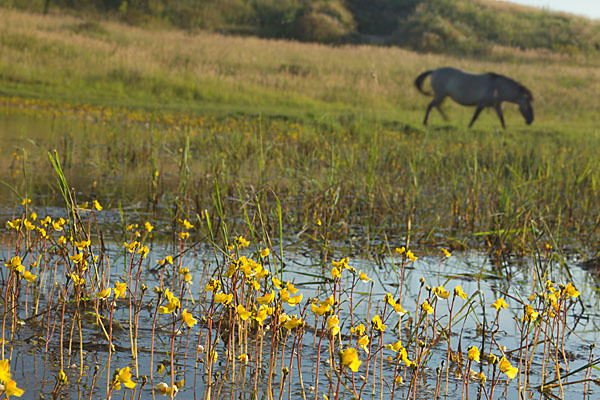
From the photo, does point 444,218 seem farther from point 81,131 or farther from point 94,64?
point 94,64

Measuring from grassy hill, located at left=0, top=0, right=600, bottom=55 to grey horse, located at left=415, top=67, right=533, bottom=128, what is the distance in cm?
1725

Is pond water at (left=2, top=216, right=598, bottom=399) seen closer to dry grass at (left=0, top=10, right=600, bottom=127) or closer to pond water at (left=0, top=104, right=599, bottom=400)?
pond water at (left=0, top=104, right=599, bottom=400)

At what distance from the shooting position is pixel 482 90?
16625 millimetres

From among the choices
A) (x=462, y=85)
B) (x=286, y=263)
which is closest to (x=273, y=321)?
(x=286, y=263)

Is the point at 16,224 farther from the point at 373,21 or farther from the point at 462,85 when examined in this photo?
the point at 373,21

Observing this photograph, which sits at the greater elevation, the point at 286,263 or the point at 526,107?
the point at 526,107

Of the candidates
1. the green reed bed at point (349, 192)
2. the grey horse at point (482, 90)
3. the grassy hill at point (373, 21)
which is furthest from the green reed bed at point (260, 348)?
the grassy hill at point (373, 21)

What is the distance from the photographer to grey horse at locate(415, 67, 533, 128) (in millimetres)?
16516

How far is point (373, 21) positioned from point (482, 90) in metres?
27.2

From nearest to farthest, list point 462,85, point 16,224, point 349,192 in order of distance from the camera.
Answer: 1. point 16,224
2. point 349,192
3. point 462,85

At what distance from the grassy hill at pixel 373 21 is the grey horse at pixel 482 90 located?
17.3 meters

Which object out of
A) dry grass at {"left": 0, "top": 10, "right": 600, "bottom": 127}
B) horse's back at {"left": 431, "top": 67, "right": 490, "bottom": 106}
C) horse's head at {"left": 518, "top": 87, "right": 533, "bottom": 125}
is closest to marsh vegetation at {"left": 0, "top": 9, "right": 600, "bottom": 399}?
horse's head at {"left": 518, "top": 87, "right": 533, "bottom": 125}

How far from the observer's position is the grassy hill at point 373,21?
3612 cm

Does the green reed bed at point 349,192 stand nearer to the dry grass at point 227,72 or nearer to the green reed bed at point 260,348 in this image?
the green reed bed at point 260,348
